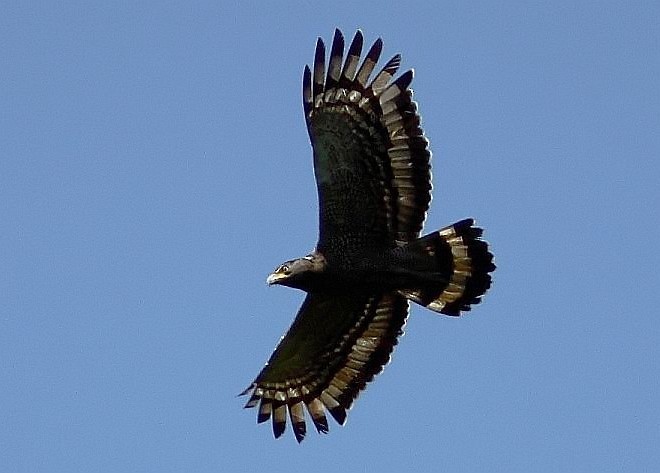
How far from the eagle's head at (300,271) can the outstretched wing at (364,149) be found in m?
0.17

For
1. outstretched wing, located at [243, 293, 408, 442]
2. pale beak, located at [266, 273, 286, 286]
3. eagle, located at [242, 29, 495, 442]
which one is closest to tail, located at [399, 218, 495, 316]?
eagle, located at [242, 29, 495, 442]

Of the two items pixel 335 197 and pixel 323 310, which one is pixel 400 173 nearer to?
pixel 335 197

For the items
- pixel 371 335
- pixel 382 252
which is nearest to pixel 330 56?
pixel 382 252

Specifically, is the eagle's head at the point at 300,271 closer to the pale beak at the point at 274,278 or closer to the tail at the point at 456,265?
the pale beak at the point at 274,278

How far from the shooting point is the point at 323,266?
18.4 meters

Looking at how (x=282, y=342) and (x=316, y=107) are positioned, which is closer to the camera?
(x=316, y=107)

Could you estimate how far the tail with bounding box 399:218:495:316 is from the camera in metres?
18.4

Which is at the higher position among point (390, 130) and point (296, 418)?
point (390, 130)

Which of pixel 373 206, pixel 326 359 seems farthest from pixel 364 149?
pixel 326 359

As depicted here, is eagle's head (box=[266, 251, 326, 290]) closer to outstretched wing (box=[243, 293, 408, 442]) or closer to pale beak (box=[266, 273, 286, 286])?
pale beak (box=[266, 273, 286, 286])

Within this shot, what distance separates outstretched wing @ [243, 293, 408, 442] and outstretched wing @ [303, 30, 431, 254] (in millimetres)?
1212

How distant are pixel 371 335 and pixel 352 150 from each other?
2.52 m

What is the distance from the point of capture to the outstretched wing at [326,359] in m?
19.5

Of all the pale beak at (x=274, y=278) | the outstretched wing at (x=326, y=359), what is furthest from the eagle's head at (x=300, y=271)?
the outstretched wing at (x=326, y=359)
